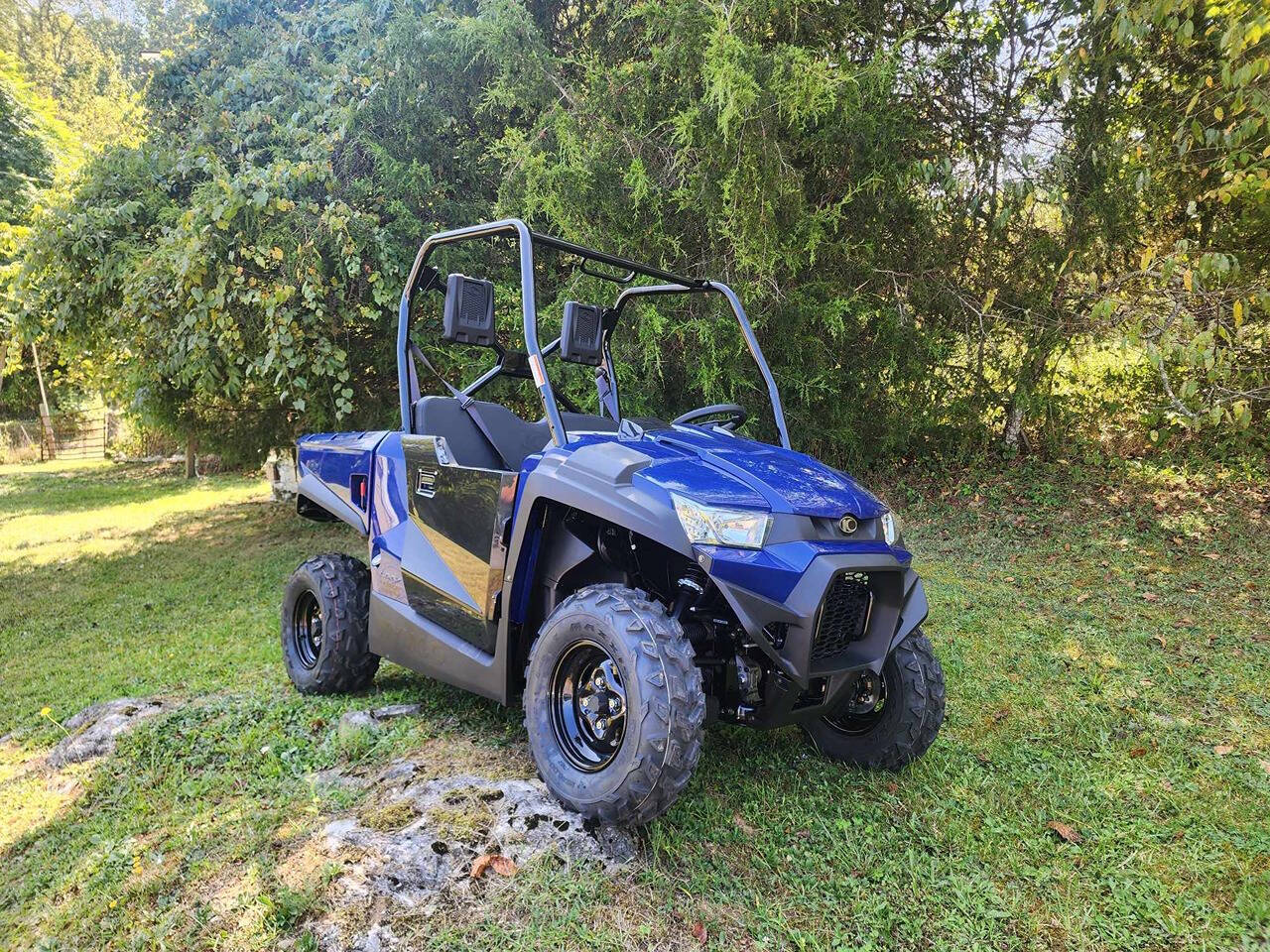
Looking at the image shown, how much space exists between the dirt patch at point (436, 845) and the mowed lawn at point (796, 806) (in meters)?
0.07

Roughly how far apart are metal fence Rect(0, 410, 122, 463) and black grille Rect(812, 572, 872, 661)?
25.3 m

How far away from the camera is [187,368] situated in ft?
22.0

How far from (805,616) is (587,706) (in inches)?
31.5

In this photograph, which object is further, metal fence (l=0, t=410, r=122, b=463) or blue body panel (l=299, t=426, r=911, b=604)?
metal fence (l=0, t=410, r=122, b=463)

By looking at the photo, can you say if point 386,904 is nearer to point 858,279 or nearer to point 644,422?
point 644,422

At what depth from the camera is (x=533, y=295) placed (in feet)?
9.96

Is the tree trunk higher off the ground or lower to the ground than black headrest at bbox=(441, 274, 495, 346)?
lower

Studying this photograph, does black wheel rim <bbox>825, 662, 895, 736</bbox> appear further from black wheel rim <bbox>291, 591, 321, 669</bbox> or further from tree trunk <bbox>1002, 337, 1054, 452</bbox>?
tree trunk <bbox>1002, 337, 1054, 452</bbox>

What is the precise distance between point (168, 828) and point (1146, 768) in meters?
3.69

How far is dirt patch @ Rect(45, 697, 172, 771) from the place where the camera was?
3.45 m

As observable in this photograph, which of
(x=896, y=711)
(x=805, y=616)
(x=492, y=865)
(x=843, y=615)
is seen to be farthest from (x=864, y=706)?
(x=492, y=865)

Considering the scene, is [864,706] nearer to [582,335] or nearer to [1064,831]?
[1064,831]

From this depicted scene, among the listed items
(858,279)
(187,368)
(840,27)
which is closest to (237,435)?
(187,368)

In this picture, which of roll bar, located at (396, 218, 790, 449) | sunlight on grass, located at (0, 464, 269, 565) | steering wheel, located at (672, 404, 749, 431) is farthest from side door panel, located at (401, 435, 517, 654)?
sunlight on grass, located at (0, 464, 269, 565)
